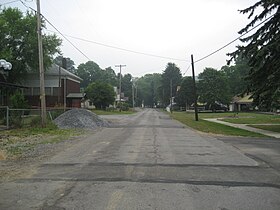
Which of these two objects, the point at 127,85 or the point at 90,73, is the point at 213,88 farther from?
the point at 127,85

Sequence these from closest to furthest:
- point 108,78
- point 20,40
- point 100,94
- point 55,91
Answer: point 20,40 → point 55,91 → point 100,94 → point 108,78

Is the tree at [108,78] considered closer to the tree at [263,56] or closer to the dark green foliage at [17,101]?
the dark green foliage at [17,101]

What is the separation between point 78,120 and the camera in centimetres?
2845

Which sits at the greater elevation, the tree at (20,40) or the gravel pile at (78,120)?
the tree at (20,40)

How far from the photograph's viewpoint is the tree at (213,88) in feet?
248

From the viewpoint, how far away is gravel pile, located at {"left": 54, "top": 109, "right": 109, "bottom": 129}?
89.9 feet

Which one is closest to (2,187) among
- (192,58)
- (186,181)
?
(186,181)

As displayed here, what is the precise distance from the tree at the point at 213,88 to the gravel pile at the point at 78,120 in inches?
1926

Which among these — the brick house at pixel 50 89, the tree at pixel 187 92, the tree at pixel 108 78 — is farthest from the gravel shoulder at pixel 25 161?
the tree at pixel 108 78

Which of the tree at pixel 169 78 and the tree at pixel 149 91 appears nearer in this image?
the tree at pixel 169 78

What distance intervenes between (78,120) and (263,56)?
15.4 meters

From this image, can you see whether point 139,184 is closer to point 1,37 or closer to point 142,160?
point 142,160

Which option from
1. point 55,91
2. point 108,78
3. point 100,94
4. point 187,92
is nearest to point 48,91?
point 55,91

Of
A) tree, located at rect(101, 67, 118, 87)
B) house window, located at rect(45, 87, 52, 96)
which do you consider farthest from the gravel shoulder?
tree, located at rect(101, 67, 118, 87)
